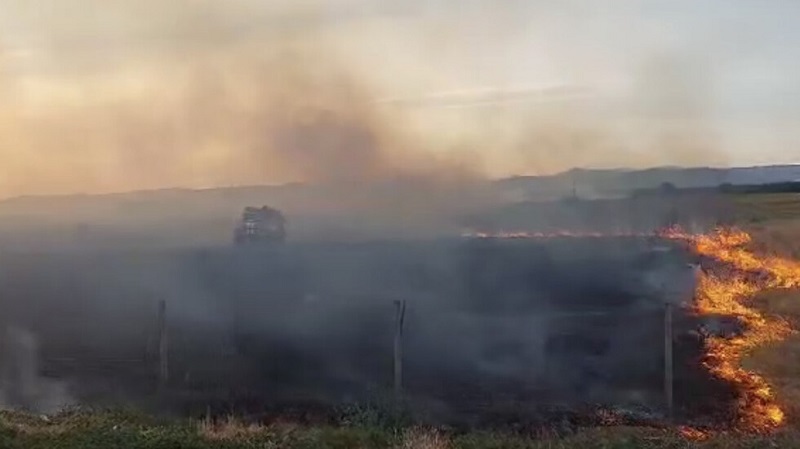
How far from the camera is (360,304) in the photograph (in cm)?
2272

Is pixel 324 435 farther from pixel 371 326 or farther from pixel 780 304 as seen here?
pixel 780 304

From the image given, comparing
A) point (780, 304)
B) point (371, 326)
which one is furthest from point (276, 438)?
point (780, 304)

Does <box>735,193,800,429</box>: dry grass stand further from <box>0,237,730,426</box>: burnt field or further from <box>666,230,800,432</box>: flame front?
<box>0,237,730,426</box>: burnt field

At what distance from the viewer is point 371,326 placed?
21.6 meters

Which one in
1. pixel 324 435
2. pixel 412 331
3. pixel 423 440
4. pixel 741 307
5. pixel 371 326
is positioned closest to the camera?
pixel 423 440

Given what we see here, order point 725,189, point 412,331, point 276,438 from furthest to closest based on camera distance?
point 725,189
point 412,331
point 276,438

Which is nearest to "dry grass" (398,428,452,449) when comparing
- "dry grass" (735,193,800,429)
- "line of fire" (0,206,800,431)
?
"line of fire" (0,206,800,431)

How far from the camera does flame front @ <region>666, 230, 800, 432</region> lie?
48.7 ft

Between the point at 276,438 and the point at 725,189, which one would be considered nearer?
the point at 276,438

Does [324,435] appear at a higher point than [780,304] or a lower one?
higher

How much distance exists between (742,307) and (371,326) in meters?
11.0

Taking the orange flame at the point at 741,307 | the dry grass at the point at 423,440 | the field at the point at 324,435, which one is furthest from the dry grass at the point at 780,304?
the dry grass at the point at 423,440

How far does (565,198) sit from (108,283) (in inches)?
1183

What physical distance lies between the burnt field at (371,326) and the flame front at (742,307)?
1.71 feet
